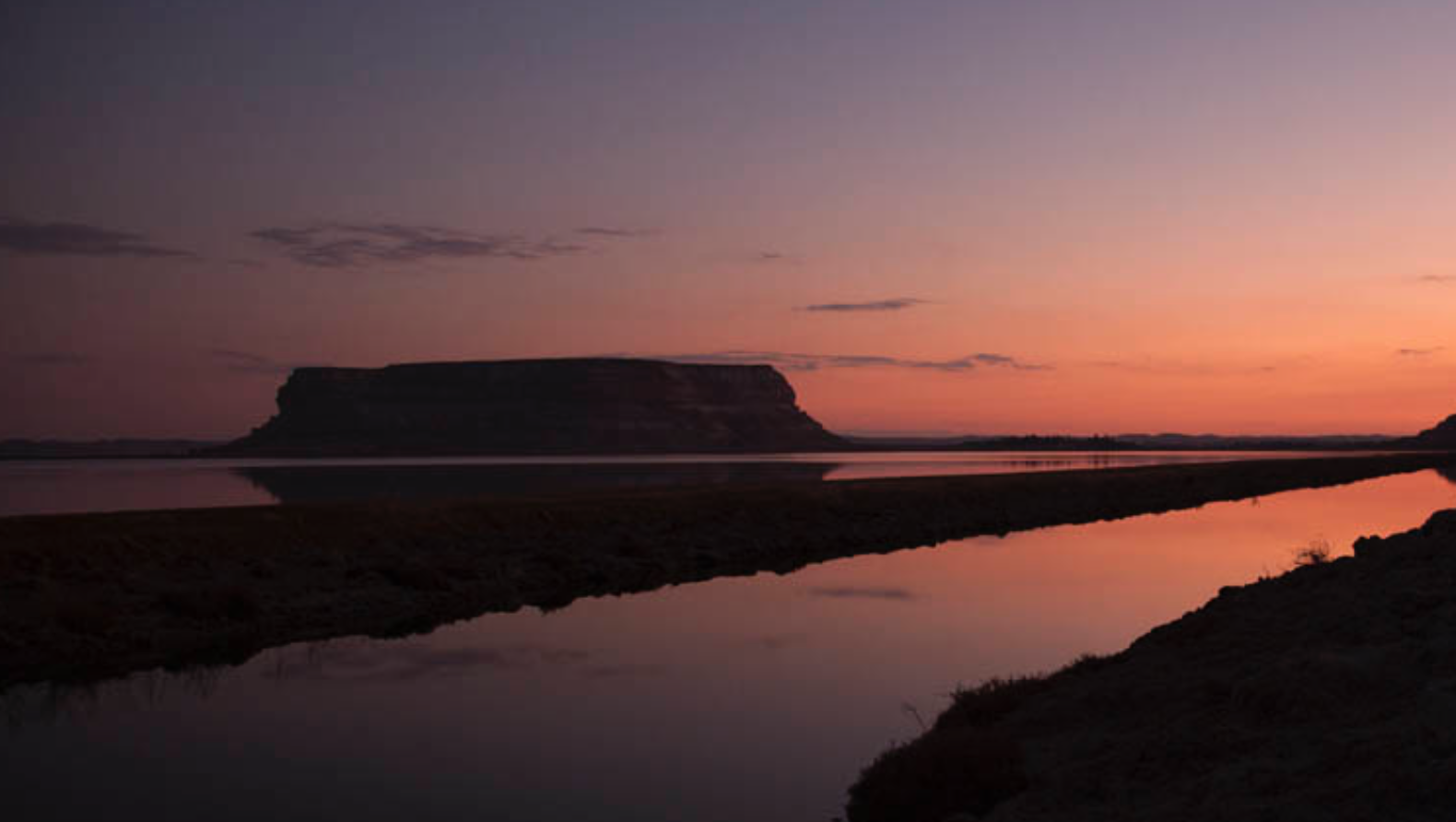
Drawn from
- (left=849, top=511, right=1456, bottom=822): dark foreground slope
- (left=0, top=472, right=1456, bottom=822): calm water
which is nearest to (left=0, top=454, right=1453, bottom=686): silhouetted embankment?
(left=0, top=472, right=1456, bottom=822): calm water

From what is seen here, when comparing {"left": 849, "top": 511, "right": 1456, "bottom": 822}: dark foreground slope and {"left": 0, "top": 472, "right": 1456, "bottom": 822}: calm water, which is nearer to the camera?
{"left": 849, "top": 511, "right": 1456, "bottom": 822}: dark foreground slope

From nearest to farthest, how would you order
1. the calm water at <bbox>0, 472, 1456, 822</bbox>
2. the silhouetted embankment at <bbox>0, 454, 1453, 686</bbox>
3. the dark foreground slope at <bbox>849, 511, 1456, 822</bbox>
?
the dark foreground slope at <bbox>849, 511, 1456, 822</bbox>
the calm water at <bbox>0, 472, 1456, 822</bbox>
the silhouetted embankment at <bbox>0, 454, 1453, 686</bbox>

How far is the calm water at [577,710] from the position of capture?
10.8m

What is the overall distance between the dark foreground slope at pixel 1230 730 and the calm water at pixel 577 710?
4.57ft

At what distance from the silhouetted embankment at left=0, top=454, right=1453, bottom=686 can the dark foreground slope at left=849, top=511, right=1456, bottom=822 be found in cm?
1309

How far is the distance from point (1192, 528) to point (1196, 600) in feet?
71.0

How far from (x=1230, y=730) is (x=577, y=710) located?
329 inches

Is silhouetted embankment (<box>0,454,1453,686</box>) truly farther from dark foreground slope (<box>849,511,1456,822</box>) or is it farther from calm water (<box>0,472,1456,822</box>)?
dark foreground slope (<box>849,511,1456,822</box>)

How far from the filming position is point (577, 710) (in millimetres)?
14516

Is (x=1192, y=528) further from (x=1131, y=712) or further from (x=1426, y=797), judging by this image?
(x=1426, y=797)

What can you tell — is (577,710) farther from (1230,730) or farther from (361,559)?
(361,559)

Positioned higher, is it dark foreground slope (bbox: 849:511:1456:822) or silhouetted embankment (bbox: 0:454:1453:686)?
dark foreground slope (bbox: 849:511:1456:822)

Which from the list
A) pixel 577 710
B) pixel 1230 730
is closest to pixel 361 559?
pixel 577 710

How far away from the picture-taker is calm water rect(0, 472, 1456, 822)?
35.3ft
